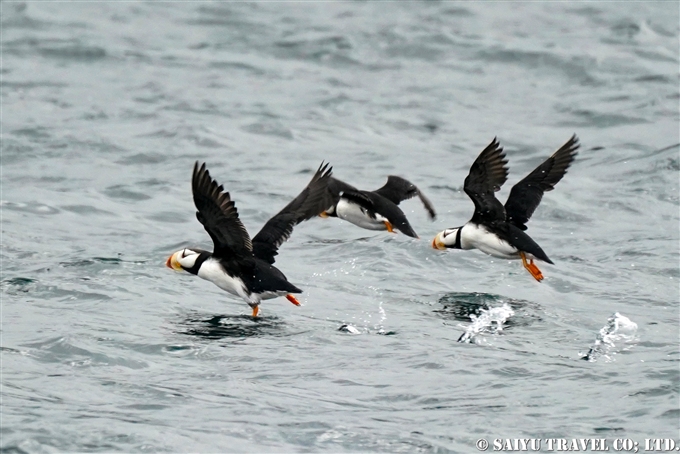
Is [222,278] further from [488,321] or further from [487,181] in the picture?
[487,181]

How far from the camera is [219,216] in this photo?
8812mm

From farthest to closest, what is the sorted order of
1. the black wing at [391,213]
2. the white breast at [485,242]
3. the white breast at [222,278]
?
the black wing at [391,213]
the white breast at [485,242]
the white breast at [222,278]

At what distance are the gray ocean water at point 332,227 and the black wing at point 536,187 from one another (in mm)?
709

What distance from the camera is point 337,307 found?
9906 mm

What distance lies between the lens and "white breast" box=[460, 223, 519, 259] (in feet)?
34.2

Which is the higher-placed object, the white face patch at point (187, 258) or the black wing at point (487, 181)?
the black wing at point (487, 181)

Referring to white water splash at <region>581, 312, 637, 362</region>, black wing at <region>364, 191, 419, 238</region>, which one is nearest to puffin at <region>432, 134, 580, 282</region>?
black wing at <region>364, 191, 419, 238</region>

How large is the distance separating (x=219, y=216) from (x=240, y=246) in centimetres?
52

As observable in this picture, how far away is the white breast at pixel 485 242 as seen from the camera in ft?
34.2

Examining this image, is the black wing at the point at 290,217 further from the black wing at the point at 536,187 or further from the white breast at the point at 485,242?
the black wing at the point at 536,187

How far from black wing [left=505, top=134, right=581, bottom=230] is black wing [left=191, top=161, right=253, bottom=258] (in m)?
2.66

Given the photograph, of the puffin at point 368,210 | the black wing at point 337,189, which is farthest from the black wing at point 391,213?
the black wing at point 337,189

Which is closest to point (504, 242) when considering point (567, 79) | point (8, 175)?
point (8, 175)

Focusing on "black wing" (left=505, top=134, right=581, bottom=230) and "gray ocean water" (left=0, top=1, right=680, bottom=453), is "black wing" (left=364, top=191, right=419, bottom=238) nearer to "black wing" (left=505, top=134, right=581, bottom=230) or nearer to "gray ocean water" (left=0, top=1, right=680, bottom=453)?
"gray ocean water" (left=0, top=1, right=680, bottom=453)
